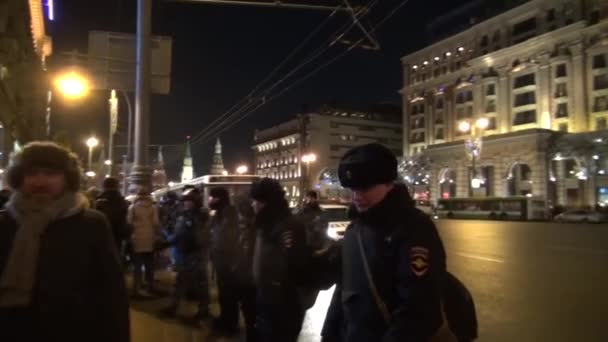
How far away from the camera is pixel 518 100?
77.8 m

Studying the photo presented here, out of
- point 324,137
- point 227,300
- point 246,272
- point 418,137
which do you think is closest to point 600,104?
point 418,137

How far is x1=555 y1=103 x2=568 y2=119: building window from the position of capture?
231 feet

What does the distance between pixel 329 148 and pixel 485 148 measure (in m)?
46.0

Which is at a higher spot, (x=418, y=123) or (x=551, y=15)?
(x=551, y=15)

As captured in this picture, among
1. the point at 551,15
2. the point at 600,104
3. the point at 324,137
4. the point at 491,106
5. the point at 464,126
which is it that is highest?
the point at 551,15

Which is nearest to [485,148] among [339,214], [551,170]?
[551,170]

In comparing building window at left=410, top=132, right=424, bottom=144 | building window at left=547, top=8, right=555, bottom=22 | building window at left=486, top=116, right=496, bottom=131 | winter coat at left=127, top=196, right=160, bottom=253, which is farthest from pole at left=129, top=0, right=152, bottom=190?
building window at left=410, top=132, right=424, bottom=144

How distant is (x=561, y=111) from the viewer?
71.1 metres

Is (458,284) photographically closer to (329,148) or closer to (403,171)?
(403,171)

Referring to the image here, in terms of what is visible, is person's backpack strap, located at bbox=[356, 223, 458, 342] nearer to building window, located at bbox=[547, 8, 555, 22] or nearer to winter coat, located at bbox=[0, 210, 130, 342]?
winter coat, located at bbox=[0, 210, 130, 342]

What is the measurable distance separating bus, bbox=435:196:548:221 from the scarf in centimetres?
5058

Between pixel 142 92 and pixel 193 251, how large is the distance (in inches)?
161

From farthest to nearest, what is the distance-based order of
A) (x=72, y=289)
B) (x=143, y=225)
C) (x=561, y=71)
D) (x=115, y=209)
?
(x=561, y=71)
(x=143, y=225)
(x=115, y=209)
(x=72, y=289)

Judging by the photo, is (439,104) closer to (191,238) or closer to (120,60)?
(120,60)
